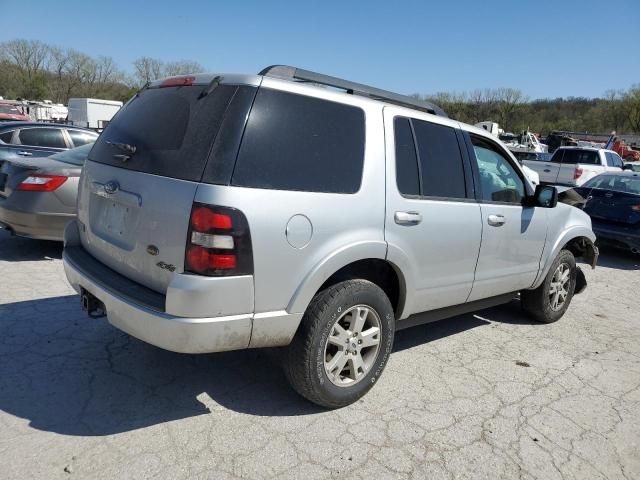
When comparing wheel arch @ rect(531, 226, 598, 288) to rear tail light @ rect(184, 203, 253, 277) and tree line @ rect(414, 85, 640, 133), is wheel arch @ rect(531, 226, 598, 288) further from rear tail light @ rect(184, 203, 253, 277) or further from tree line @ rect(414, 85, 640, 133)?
tree line @ rect(414, 85, 640, 133)

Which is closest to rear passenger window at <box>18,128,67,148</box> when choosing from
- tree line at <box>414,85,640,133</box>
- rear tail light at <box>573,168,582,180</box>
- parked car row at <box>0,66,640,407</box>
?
parked car row at <box>0,66,640,407</box>

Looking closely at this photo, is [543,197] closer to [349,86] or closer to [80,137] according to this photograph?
[349,86]

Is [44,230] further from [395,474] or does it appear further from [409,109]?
[395,474]

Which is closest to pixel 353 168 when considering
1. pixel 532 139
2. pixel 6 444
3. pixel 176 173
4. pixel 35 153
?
pixel 176 173

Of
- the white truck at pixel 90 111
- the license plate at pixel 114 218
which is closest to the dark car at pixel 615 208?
the license plate at pixel 114 218

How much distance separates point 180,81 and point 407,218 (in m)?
1.64

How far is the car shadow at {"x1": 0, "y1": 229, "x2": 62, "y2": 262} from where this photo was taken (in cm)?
597

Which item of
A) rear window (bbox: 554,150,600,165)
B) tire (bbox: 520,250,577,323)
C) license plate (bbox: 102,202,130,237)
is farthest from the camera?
rear window (bbox: 554,150,600,165)

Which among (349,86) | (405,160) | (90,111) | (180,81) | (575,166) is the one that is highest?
(90,111)

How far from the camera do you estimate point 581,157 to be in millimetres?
17453

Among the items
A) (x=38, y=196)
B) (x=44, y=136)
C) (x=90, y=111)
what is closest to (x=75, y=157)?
A: (x=38, y=196)

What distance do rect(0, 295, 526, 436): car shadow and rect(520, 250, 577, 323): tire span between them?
1.51 m

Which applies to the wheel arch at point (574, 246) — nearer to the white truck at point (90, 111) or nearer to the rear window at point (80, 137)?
the rear window at point (80, 137)

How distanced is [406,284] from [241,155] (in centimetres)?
145
